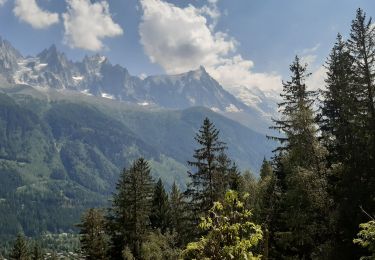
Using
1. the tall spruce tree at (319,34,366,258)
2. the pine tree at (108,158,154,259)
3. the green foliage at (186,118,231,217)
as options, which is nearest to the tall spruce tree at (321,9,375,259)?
the tall spruce tree at (319,34,366,258)

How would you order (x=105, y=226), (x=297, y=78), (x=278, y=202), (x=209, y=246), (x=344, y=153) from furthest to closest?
(x=105, y=226)
(x=297, y=78)
(x=278, y=202)
(x=344, y=153)
(x=209, y=246)

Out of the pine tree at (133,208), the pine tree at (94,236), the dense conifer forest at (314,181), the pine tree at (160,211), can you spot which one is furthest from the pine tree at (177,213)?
the dense conifer forest at (314,181)

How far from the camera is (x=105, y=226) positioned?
6144 cm

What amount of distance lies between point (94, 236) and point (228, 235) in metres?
52.4

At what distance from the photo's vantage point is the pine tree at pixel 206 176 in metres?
44.0

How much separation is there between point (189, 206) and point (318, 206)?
18.2 m

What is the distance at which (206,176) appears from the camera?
1758 inches

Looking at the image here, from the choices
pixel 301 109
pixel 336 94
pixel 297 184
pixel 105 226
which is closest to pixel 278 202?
pixel 297 184

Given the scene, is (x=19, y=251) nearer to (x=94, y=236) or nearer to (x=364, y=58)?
(x=94, y=236)

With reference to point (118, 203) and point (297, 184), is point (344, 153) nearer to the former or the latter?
point (297, 184)

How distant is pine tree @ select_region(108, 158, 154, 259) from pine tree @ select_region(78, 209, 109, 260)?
392 centimetres

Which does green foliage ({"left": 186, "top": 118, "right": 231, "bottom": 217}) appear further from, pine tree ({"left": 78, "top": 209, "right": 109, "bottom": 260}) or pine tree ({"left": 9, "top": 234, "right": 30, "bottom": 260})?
pine tree ({"left": 9, "top": 234, "right": 30, "bottom": 260})

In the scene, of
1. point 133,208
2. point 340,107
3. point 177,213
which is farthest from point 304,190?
point 177,213

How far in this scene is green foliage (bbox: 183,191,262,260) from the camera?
500 inches
